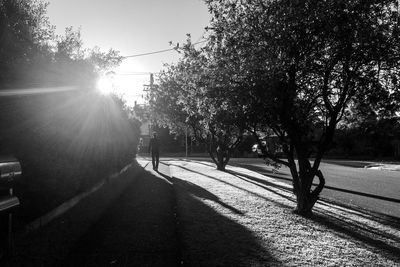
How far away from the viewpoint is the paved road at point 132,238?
5.11m

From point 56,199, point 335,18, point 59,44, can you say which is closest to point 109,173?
point 59,44

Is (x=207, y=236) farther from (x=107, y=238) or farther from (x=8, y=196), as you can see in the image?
(x=8, y=196)

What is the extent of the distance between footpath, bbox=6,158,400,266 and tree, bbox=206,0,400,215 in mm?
1923

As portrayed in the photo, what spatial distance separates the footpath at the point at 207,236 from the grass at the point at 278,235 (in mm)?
13

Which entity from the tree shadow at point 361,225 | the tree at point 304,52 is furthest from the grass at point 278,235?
the tree at point 304,52

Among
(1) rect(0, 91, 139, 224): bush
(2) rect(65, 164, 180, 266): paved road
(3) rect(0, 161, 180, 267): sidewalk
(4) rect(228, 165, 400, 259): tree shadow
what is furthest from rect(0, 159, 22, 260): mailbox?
(4) rect(228, 165, 400, 259): tree shadow

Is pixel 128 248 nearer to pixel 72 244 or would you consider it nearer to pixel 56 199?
pixel 72 244

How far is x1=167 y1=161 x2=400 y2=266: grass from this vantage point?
5.21 m

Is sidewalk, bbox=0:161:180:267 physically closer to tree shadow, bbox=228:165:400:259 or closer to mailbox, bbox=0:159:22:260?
mailbox, bbox=0:159:22:260

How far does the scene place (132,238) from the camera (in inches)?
242

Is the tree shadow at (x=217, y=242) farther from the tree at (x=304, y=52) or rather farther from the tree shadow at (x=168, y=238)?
the tree at (x=304, y=52)

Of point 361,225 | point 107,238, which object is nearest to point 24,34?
point 107,238

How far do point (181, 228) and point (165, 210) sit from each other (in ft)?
6.09

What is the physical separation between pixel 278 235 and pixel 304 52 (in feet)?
11.0
